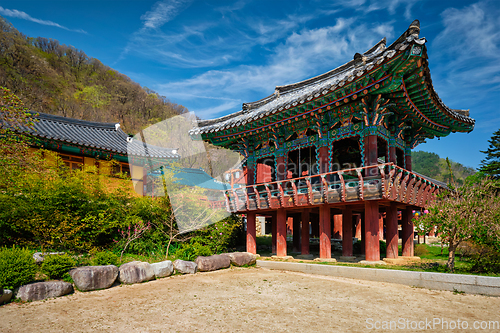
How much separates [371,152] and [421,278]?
4856 mm

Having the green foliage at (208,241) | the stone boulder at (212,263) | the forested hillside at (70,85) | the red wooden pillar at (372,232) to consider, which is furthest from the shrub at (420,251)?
the forested hillside at (70,85)

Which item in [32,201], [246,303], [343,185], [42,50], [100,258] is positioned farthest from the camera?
[42,50]

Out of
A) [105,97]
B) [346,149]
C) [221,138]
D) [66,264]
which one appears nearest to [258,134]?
[221,138]

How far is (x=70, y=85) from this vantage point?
5400cm

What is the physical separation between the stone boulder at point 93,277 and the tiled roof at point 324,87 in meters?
8.28

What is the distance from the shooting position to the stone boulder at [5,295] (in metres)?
6.51

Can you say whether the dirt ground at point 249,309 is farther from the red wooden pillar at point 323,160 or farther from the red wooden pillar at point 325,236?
the red wooden pillar at point 323,160

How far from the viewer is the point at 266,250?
62.2 feet

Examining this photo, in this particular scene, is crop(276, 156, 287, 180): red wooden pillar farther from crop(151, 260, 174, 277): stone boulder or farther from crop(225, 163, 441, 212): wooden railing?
crop(151, 260, 174, 277): stone boulder

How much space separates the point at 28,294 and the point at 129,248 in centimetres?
510

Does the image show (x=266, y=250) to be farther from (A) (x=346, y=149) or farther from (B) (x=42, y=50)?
(B) (x=42, y=50)

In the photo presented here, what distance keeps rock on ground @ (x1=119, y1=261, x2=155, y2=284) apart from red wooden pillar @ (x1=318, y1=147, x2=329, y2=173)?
746 cm

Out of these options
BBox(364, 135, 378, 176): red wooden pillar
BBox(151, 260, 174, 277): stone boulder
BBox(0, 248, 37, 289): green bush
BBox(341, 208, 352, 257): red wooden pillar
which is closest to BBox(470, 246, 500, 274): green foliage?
BBox(364, 135, 378, 176): red wooden pillar

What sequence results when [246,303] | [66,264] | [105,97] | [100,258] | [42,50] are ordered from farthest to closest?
1. [42,50]
2. [105,97]
3. [100,258]
4. [66,264]
5. [246,303]
